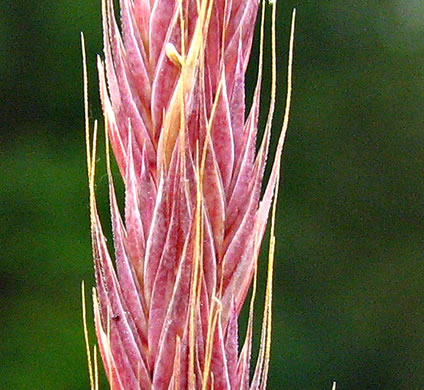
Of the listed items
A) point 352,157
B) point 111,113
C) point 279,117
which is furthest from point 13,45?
point 111,113

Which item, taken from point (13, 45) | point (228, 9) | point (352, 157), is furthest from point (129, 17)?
point (352, 157)

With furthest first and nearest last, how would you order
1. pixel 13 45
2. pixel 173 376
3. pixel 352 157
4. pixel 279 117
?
pixel 352 157 → pixel 279 117 → pixel 13 45 → pixel 173 376

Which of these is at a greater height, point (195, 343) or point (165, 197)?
point (165, 197)

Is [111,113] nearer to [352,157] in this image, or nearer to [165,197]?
[165,197]

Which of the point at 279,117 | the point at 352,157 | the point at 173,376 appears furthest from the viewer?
the point at 352,157

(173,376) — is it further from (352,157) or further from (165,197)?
(352,157)

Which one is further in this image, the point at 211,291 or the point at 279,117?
the point at 279,117
